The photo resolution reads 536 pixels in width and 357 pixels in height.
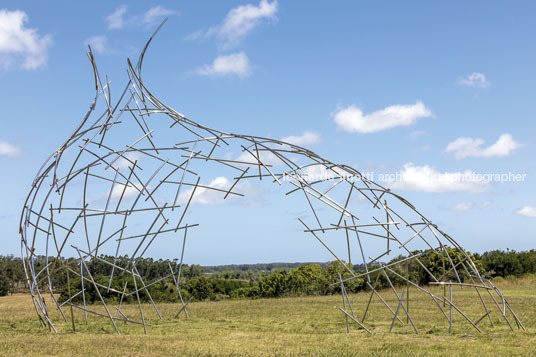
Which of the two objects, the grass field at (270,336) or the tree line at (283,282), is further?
the tree line at (283,282)

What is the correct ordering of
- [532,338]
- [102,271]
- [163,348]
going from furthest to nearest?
[102,271]
[532,338]
[163,348]

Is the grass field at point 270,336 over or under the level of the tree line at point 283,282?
under

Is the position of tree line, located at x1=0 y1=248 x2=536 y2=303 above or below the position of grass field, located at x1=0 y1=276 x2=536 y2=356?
above

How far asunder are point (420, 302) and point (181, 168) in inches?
433

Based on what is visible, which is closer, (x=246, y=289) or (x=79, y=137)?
(x=79, y=137)

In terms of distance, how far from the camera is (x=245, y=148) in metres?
11.1

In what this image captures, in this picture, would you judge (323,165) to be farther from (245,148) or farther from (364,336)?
(364,336)

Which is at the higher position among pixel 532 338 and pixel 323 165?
pixel 323 165

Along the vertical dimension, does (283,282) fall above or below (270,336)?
above

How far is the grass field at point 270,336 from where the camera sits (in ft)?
31.7

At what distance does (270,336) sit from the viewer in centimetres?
1141

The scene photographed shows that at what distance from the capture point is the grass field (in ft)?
31.7

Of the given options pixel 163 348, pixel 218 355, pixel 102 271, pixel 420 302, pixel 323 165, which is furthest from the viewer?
pixel 102 271

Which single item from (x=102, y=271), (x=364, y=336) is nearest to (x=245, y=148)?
(x=364, y=336)
